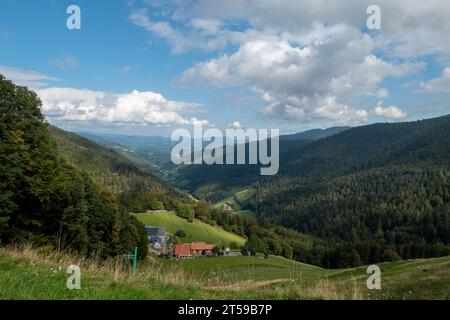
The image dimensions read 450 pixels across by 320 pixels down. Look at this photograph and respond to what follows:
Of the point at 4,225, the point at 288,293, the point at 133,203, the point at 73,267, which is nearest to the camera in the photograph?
the point at 288,293

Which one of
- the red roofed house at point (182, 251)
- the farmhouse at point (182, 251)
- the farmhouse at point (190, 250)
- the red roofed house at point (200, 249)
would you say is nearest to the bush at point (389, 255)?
the farmhouse at point (190, 250)

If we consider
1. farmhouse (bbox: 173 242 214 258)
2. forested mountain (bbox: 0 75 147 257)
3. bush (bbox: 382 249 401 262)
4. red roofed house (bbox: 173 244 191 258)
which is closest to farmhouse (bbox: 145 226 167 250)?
farmhouse (bbox: 173 242 214 258)

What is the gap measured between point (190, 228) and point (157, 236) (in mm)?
22307

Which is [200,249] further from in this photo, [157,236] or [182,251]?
[157,236]

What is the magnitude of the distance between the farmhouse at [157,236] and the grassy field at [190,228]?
7.59 m

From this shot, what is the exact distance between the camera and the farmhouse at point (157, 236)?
10772 cm

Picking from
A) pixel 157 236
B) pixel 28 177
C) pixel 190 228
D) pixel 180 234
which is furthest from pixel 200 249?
pixel 28 177

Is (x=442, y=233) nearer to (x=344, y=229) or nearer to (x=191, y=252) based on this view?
(x=344, y=229)

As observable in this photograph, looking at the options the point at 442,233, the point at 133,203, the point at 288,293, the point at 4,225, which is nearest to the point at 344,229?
the point at 442,233

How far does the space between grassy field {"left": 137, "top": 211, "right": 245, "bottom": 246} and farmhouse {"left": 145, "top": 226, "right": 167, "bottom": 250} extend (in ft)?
24.9

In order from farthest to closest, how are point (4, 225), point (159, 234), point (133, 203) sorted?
point (133, 203)
point (159, 234)
point (4, 225)

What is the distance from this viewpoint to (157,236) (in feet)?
369
